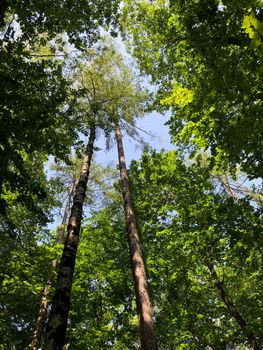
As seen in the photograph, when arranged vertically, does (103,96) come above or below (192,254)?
above

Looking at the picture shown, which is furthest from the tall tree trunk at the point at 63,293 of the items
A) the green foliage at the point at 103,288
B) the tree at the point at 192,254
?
the green foliage at the point at 103,288

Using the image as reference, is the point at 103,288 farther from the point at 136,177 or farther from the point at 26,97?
the point at 26,97

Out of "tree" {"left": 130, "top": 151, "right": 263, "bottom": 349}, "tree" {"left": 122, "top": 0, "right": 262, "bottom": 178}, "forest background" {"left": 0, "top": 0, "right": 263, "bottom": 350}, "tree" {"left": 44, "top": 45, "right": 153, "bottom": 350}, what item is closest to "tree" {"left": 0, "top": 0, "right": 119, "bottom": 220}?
"forest background" {"left": 0, "top": 0, "right": 263, "bottom": 350}

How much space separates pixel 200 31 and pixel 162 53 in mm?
5231

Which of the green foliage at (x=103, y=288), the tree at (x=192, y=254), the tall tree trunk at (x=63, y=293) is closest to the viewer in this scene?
the tall tree trunk at (x=63, y=293)

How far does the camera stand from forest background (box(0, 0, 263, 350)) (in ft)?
20.4

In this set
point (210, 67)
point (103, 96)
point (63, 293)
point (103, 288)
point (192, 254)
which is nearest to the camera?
point (63, 293)

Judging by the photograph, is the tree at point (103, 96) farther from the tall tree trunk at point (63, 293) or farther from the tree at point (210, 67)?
the tree at point (210, 67)

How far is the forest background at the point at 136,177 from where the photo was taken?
6.23 meters

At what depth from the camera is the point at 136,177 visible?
50.1ft

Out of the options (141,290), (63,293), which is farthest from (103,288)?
(63,293)

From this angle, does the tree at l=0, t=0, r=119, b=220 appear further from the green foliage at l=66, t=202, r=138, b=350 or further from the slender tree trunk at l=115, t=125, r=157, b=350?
the green foliage at l=66, t=202, r=138, b=350

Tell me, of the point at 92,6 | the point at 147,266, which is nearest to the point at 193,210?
the point at 147,266

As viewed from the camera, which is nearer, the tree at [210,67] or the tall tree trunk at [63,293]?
the tall tree trunk at [63,293]
